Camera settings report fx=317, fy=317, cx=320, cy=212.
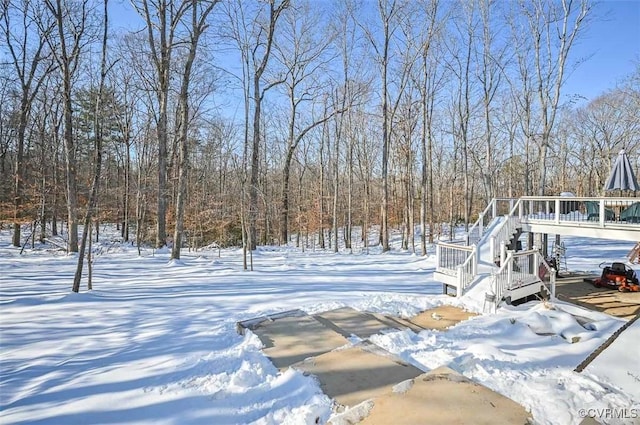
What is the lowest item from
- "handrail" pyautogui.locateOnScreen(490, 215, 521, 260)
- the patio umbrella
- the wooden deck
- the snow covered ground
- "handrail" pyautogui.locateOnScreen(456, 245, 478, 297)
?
the wooden deck

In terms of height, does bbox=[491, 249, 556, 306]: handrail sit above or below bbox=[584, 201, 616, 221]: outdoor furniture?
below

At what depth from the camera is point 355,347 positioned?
4.07 meters

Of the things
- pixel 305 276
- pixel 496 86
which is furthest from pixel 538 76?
pixel 305 276

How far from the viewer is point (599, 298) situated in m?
8.60

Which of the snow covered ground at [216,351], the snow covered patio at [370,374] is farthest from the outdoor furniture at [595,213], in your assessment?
the snow covered patio at [370,374]

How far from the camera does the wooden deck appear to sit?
7625 millimetres

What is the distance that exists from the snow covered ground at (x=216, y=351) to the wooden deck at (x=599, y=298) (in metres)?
2.42

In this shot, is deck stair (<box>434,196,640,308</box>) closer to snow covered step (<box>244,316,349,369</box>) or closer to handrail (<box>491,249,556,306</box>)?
handrail (<box>491,249,556,306</box>)

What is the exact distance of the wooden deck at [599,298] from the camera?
7625mm

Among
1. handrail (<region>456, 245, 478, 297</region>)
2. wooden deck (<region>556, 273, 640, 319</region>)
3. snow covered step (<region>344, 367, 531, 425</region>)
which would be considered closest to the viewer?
snow covered step (<region>344, 367, 531, 425</region>)

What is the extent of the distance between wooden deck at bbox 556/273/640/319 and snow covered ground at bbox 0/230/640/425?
2.42m

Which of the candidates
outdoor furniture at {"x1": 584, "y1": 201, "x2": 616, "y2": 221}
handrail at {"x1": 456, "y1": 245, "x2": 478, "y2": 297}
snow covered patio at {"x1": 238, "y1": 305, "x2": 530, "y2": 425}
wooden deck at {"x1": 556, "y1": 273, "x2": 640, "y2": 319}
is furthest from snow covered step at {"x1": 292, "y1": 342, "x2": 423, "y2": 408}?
outdoor furniture at {"x1": 584, "y1": 201, "x2": 616, "y2": 221}

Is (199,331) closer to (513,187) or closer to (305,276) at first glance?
(305,276)

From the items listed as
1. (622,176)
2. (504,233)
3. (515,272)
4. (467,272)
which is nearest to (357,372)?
(467,272)
